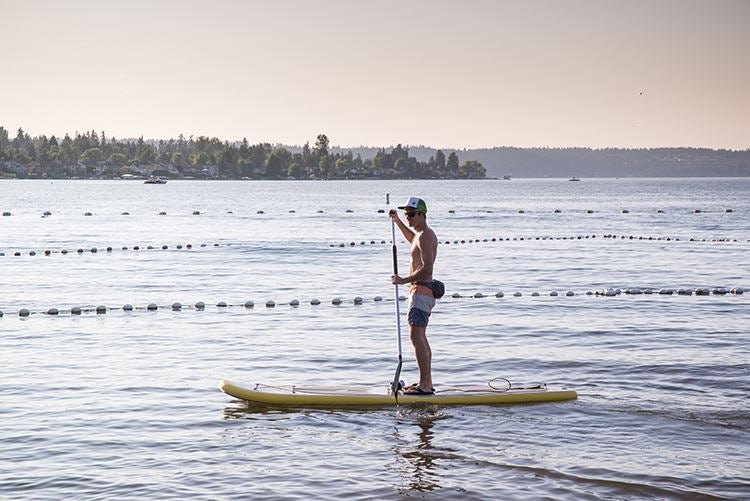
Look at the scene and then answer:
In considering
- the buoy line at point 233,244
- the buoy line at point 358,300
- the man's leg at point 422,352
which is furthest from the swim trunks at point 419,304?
the buoy line at point 233,244

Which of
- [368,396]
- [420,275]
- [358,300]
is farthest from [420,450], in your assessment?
[358,300]

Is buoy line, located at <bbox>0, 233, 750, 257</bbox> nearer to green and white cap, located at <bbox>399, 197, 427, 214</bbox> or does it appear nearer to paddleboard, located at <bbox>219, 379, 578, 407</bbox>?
paddleboard, located at <bbox>219, 379, 578, 407</bbox>

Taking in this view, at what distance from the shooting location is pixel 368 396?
1528 cm

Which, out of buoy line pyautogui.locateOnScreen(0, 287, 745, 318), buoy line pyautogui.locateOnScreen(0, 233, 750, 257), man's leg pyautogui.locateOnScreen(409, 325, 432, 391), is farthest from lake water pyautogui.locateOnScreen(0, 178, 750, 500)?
buoy line pyautogui.locateOnScreen(0, 233, 750, 257)

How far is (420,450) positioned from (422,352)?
7.15 ft

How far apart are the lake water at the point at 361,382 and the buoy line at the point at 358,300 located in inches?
7.3

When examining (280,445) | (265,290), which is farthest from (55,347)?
(265,290)

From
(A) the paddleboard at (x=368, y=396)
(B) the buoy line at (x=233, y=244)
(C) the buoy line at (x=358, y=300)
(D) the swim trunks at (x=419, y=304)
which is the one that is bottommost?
(B) the buoy line at (x=233, y=244)

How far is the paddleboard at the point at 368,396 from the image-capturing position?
15.2 metres

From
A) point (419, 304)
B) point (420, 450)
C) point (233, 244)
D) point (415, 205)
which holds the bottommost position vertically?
point (233, 244)

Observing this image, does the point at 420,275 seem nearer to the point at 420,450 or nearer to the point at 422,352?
the point at 422,352

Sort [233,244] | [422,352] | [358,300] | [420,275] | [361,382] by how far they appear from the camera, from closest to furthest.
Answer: [420,275], [422,352], [361,382], [358,300], [233,244]

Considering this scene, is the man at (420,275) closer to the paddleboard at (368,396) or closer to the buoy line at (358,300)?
the paddleboard at (368,396)

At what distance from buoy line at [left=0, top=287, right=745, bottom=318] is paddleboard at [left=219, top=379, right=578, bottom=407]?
437 inches
